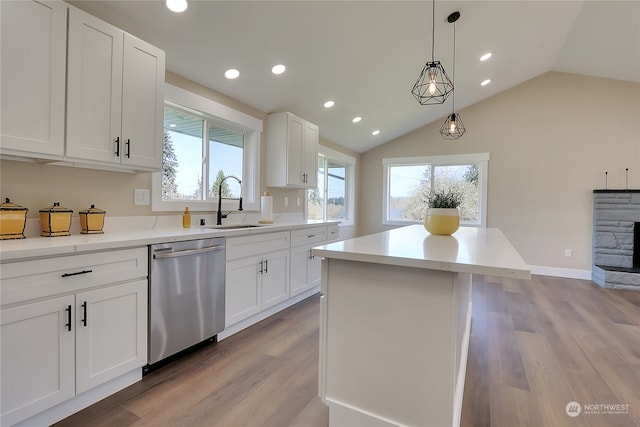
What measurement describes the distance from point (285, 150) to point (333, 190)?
2130mm

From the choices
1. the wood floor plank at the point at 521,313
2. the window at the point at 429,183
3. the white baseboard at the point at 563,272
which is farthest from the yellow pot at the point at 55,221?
the white baseboard at the point at 563,272

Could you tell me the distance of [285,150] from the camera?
3.56m

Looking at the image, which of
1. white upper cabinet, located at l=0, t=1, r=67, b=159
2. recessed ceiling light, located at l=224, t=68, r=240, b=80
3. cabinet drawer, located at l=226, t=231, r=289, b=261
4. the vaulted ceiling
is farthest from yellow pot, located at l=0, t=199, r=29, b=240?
recessed ceiling light, located at l=224, t=68, r=240, b=80

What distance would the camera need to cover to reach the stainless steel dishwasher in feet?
6.15

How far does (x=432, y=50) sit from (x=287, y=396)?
11.3ft

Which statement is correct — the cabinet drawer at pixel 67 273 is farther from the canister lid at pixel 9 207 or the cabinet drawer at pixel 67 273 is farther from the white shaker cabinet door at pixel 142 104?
the white shaker cabinet door at pixel 142 104

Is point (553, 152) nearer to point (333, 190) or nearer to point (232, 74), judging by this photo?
point (333, 190)

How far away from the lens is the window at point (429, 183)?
17.2 ft

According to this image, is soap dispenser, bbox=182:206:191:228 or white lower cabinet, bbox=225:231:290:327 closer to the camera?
white lower cabinet, bbox=225:231:290:327

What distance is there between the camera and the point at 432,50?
10.6 feet

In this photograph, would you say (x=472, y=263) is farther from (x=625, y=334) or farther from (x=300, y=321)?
(x=625, y=334)

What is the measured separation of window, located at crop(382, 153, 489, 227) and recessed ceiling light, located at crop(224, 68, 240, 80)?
3775 millimetres

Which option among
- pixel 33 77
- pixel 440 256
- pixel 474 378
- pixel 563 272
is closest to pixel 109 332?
pixel 33 77

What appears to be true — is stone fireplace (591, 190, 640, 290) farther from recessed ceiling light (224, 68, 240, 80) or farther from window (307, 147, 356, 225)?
recessed ceiling light (224, 68, 240, 80)
